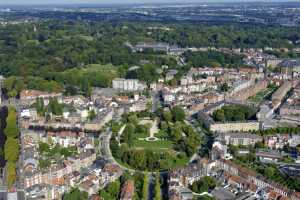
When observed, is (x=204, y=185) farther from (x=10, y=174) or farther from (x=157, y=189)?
(x=10, y=174)

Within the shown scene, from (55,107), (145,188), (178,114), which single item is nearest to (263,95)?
(178,114)

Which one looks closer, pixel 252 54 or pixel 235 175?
pixel 235 175

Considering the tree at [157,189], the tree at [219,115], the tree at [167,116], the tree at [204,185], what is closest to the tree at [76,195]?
the tree at [157,189]

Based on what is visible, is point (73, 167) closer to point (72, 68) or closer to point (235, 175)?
point (235, 175)

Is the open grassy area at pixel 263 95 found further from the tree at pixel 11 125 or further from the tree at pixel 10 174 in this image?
the tree at pixel 10 174

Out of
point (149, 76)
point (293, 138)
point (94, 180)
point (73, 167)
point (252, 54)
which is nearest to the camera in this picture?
point (94, 180)

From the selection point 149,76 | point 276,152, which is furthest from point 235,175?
point 149,76
